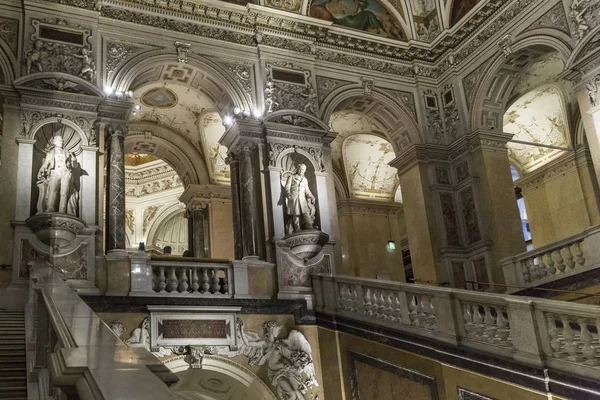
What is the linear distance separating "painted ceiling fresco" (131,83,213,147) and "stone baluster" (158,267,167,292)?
5638 millimetres

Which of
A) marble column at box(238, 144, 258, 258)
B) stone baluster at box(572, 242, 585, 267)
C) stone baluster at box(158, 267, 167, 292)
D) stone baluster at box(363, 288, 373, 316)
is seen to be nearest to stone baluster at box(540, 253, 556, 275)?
stone baluster at box(572, 242, 585, 267)

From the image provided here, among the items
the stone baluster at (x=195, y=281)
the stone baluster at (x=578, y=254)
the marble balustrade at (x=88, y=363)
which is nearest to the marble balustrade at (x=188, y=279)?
the stone baluster at (x=195, y=281)

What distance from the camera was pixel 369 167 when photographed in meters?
20.4

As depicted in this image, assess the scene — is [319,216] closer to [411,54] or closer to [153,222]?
[411,54]

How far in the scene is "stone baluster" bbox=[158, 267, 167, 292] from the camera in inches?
434

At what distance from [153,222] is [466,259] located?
39.5 ft

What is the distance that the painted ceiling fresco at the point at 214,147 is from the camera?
677 inches

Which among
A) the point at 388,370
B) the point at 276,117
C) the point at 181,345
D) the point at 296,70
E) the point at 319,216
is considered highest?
the point at 296,70

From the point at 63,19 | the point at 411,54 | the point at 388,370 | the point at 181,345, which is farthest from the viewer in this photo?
the point at 411,54

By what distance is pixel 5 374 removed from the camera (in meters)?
6.28

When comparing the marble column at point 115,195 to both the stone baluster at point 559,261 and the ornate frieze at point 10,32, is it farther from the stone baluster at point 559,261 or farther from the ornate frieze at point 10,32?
the stone baluster at point 559,261

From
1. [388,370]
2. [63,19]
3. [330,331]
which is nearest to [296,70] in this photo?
[63,19]

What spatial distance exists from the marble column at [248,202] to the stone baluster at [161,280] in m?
1.69

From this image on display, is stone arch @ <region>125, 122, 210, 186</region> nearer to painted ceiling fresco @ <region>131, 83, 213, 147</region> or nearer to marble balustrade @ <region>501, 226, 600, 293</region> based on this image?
painted ceiling fresco @ <region>131, 83, 213, 147</region>
